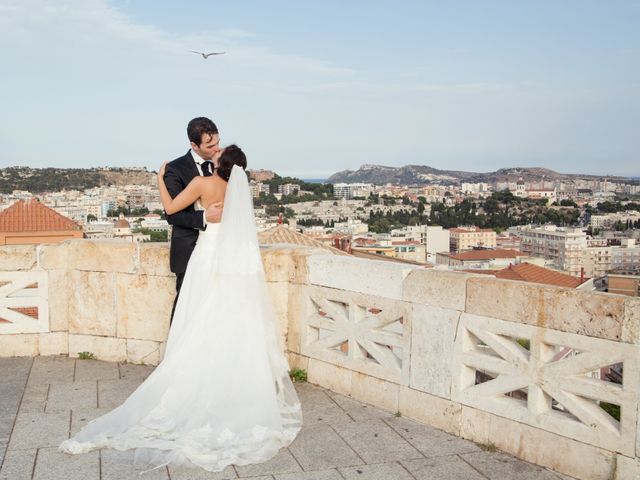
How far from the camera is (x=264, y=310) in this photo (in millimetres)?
4441

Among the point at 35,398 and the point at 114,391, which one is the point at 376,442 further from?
the point at 35,398

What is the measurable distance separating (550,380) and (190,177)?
2.70 m

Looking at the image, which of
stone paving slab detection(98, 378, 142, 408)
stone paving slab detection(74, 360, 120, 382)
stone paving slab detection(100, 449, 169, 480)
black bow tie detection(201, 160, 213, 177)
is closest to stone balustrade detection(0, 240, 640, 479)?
stone paving slab detection(74, 360, 120, 382)

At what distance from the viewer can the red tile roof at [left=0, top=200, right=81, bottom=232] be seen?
42.2 meters

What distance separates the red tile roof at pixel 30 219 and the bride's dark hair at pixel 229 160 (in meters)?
39.7

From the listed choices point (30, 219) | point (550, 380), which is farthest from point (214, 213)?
point (30, 219)

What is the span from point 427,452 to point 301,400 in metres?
1.18

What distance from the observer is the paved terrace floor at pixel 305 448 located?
3.46m

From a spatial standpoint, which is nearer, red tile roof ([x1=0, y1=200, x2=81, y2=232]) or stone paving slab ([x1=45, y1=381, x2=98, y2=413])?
stone paving slab ([x1=45, y1=381, x2=98, y2=413])

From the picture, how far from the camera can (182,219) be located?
459 centimetres

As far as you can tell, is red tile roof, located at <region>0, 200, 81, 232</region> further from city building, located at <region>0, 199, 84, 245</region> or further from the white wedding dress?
the white wedding dress

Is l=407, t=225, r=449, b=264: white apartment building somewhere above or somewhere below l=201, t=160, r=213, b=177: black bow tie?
below

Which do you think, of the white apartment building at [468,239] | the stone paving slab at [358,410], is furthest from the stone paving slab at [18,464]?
the white apartment building at [468,239]

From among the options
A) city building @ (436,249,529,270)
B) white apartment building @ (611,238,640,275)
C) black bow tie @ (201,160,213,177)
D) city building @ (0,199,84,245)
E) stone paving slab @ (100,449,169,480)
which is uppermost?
black bow tie @ (201,160,213,177)
